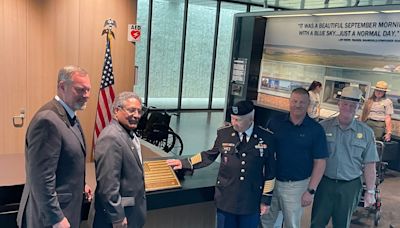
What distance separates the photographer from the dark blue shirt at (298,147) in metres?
3.04

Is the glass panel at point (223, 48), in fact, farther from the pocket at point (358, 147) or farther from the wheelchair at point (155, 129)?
the pocket at point (358, 147)

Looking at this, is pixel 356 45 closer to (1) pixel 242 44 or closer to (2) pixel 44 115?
(1) pixel 242 44

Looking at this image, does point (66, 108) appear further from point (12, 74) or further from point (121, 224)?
point (12, 74)

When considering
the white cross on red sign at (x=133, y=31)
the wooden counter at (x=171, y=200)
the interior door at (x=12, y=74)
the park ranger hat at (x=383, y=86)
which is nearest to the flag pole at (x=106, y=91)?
the white cross on red sign at (x=133, y=31)

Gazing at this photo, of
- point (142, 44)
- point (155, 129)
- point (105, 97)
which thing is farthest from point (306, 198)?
point (142, 44)

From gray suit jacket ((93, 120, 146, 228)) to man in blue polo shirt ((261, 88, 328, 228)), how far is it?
A: 1241 mm

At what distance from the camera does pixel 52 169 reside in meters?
1.96

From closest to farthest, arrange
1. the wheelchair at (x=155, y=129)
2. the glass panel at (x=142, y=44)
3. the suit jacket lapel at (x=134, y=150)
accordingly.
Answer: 1. the suit jacket lapel at (x=134, y=150)
2. the wheelchair at (x=155, y=129)
3. the glass panel at (x=142, y=44)

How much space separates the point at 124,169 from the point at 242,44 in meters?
5.45

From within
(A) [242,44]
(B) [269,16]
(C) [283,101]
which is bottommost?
(C) [283,101]

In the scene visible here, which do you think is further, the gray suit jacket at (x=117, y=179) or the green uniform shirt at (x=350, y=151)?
the green uniform shirt at (x=350, y=151)

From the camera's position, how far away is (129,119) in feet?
7.45

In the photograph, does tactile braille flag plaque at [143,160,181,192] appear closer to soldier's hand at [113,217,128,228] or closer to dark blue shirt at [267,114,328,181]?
soldier's hand at [113,217,128,228]

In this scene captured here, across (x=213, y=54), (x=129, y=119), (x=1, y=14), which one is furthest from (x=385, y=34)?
(x=213, y=54)
